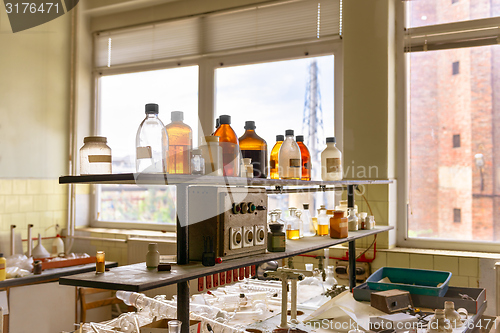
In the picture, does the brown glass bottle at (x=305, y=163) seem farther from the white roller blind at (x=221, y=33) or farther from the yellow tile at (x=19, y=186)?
the yellow tile at (x=19, y=186)

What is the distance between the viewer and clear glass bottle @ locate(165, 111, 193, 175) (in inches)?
57.2

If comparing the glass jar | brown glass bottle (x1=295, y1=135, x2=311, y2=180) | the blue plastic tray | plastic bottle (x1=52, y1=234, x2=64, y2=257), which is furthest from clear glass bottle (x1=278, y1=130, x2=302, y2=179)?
plastic bottle (x1=52, y1=234, x2=64, y2=257)

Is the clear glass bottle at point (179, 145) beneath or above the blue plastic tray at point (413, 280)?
above

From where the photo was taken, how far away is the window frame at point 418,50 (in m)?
3.36

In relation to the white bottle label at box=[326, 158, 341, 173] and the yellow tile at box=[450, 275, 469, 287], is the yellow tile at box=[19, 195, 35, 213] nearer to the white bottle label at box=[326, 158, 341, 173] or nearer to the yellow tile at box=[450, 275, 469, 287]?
the white bottle label at box=[326, 158, 341, 173]

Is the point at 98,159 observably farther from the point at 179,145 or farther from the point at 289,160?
the point at 289,160

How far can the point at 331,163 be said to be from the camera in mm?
2467

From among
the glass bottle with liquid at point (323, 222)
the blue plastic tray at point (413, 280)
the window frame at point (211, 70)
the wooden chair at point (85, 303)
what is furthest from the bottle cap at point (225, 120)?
the wooden chair at point (85, 303)

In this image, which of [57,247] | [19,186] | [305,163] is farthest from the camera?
[57,247]

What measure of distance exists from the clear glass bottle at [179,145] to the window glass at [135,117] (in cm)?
293

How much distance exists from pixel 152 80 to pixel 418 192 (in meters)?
2.82

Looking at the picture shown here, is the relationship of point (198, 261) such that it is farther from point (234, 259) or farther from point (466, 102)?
point (466, 102)

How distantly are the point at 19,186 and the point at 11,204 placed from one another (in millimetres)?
181

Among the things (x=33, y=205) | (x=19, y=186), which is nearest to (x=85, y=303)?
(x=33, y=205)
